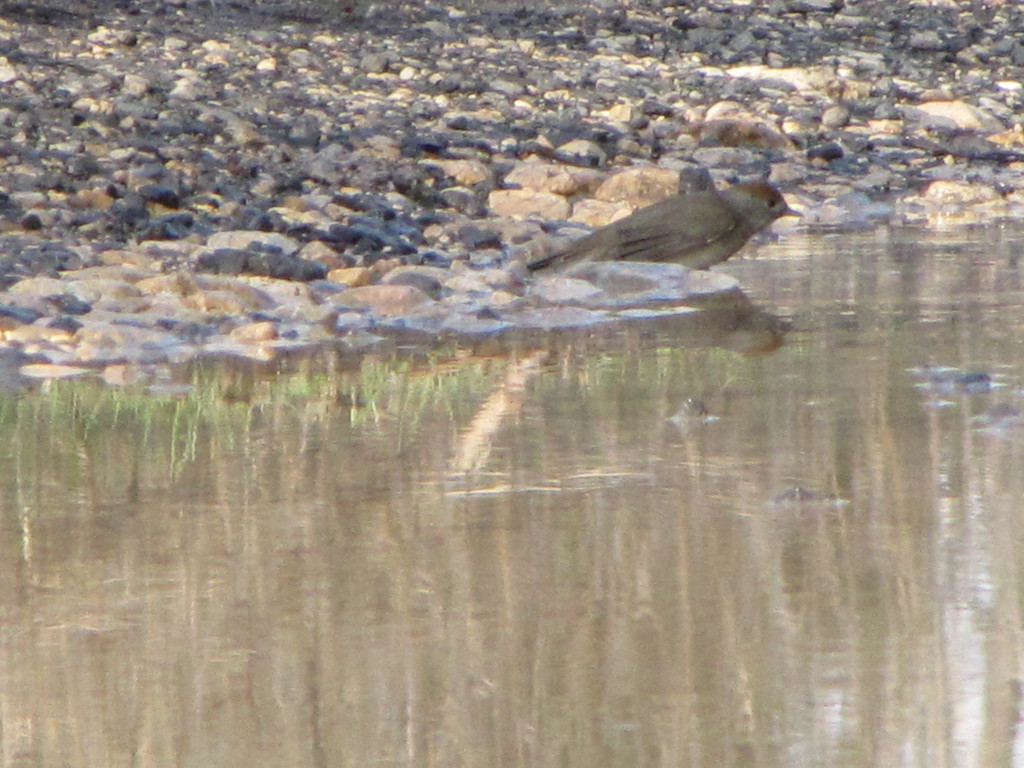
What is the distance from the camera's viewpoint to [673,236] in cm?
672

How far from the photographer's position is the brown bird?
21.8 ft

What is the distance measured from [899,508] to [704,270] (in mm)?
3568

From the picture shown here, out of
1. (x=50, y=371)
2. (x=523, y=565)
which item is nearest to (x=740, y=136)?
(x=50, y=371)

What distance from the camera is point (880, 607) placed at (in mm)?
2676

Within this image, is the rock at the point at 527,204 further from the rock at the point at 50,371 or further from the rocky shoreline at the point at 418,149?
the rock at the point at 50,371

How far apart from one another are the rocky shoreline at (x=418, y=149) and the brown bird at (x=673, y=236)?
0.19m

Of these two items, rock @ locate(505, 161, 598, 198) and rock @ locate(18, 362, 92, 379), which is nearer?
rock @ locate(18, 362, 92, 379)

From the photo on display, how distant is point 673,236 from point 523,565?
389 cm

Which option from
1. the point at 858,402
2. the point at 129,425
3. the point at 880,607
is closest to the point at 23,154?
the point at 129,425

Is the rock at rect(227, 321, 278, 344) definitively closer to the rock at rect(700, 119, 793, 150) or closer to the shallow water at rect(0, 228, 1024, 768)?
the shallow water at rect(0, 228, 1024, 768)

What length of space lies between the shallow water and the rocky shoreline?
3.15 ft

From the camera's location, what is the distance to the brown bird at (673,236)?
21.8 feet

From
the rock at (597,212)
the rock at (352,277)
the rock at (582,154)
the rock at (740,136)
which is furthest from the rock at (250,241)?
the rock at (740,136)

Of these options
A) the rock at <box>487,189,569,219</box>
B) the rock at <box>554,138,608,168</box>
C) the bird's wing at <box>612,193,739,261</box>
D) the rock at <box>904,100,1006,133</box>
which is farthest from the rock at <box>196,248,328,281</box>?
the rock at <box>904,100,1006,133</box>
